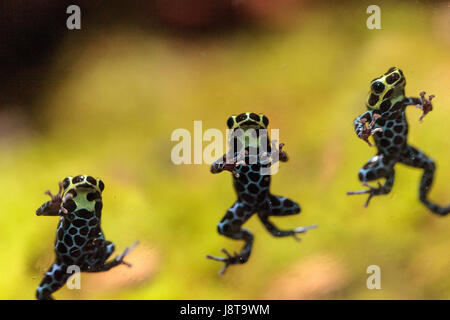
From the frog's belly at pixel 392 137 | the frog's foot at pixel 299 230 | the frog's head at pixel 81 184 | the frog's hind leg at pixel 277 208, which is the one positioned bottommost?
the frog's foot at pixel 299 230

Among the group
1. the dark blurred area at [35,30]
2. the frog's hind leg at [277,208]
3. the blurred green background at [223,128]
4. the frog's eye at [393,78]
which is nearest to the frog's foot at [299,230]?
the blurred green background at [223,128]

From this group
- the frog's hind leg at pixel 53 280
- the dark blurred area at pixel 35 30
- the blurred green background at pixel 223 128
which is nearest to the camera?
the frog's hind leg at pixel 53 280

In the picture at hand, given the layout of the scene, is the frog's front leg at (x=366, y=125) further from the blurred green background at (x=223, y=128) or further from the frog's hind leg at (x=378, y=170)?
the blurred green background at (x=223, y=128)

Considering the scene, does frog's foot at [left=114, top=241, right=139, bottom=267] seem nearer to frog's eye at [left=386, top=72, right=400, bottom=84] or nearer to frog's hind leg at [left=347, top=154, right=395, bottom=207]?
frog's hind leg at [left=347, top=154, right=395, bottom=207]

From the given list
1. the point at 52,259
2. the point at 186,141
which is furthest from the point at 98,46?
the point at 52,259

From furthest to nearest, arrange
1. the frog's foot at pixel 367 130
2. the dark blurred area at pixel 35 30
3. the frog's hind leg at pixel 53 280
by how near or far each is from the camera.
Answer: the dark blurred area at pixel 35 30 → the frog's hind leg at pixel 53 280 → the frog's foot at pixel 367 130

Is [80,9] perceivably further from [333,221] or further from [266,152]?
[333,221]
